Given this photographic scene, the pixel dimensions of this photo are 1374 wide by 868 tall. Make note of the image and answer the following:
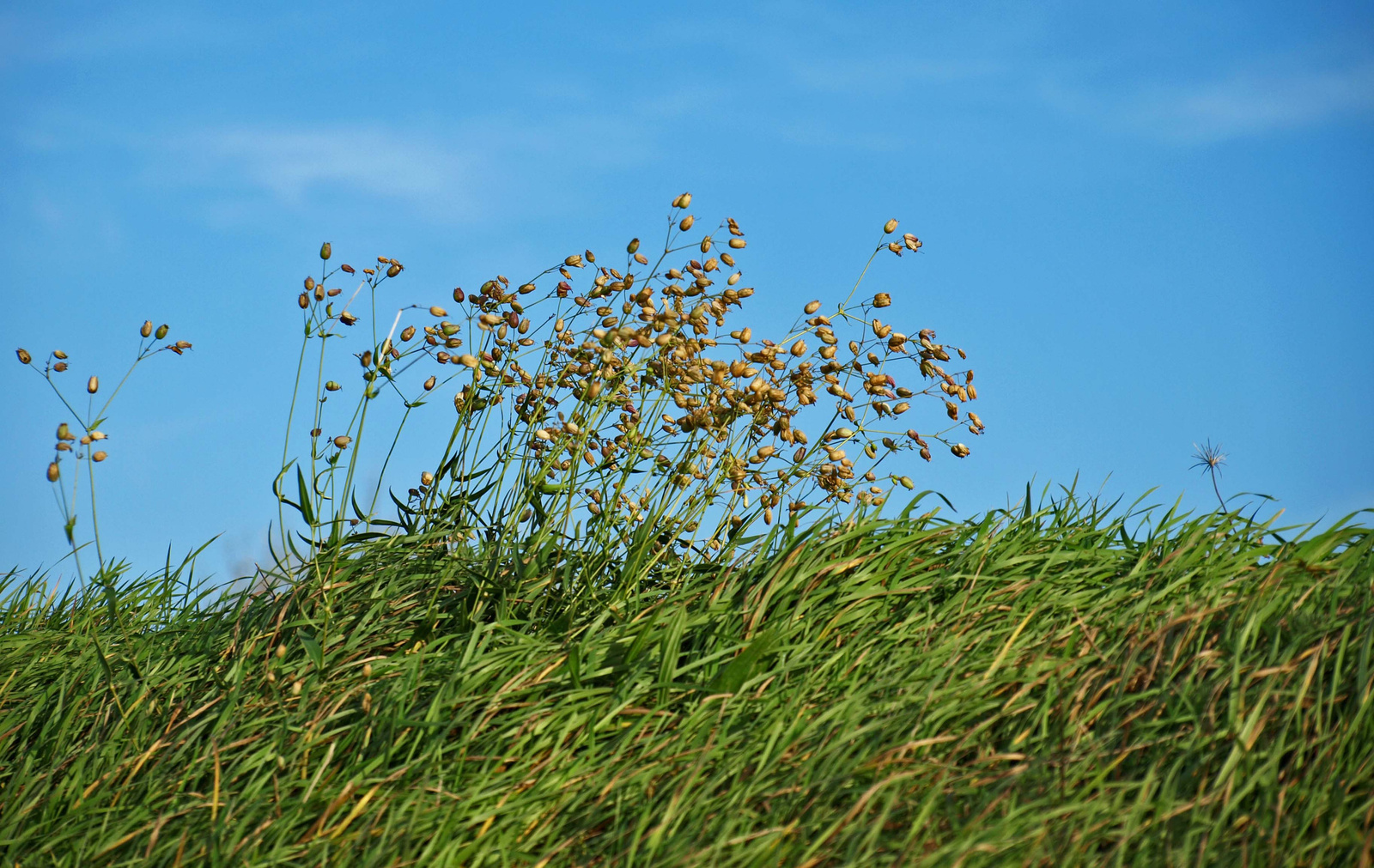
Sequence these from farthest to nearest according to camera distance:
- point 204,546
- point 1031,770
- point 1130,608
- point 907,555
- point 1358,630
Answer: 1. point 204,546
2. point 907,555
3. point 1130,608
4. point 1358,630
5. point 1031,770

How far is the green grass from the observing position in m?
2.24

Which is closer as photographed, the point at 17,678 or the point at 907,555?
the point at 907,555

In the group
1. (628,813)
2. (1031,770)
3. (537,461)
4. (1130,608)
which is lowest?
(628,813)

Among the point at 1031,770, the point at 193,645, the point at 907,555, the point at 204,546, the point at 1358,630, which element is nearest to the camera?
the point at 1031,770

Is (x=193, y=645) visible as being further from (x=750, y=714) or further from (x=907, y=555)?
(x=907, y=555)

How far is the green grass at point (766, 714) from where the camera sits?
224 cm

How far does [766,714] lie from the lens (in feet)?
8.52

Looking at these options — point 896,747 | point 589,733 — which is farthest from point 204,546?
point 896,747

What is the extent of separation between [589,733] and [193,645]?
1.80 meters

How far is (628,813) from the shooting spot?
7.86 ft

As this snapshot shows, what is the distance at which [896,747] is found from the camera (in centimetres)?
235

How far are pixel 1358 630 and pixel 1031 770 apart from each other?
94 centimetres

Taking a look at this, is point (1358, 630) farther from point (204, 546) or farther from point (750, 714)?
point (204, 546)

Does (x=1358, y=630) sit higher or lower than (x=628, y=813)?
higher
